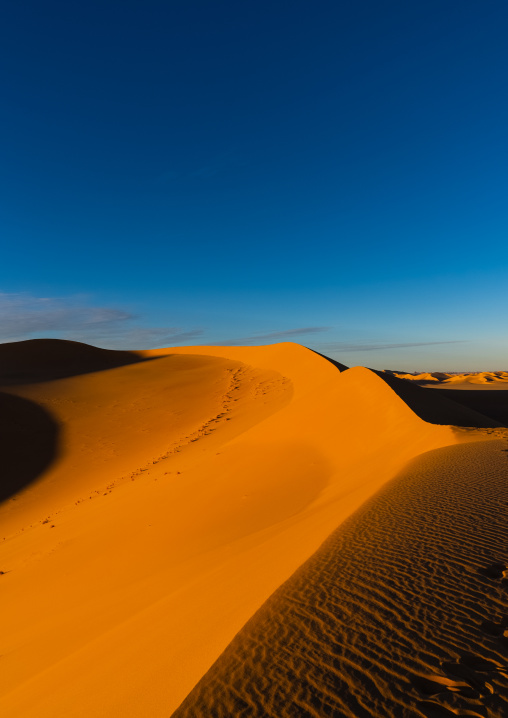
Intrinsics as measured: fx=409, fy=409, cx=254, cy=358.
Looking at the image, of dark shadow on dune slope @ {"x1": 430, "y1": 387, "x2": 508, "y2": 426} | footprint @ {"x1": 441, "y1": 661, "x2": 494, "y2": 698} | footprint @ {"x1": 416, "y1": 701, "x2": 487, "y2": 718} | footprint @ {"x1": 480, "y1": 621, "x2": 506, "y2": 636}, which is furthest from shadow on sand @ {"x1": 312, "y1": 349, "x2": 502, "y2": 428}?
footprint @ {"x1": 416, "y1": 701, "x2": 487, "y2": 718}

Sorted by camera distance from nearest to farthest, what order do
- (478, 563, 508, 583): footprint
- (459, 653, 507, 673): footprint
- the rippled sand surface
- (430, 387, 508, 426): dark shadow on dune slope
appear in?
the rippled sand surface
(459, 653, 507, 673): footprint
(478, 563, 508, 583): footprint
(430, 387, 508, 426): dark shadow on dune slope

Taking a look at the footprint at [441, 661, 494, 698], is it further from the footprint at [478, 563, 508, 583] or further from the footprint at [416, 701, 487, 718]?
the footprint at [478, 563, 508, 583]

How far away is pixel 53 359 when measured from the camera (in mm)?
36469

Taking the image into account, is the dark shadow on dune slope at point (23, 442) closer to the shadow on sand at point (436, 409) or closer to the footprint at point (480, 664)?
the shadow on sand at point (436, 409)

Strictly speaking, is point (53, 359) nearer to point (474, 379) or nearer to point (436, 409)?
point (436, 409)

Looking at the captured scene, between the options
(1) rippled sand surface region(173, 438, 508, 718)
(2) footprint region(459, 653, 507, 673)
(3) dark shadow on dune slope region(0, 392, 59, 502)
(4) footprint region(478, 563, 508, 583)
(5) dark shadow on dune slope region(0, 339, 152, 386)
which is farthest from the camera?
(5) dark shadow on dune slope region(0, 339, 152, 386)

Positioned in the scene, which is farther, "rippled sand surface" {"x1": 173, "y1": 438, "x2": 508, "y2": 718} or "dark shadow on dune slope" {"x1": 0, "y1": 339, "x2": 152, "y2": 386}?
"dark shadow on dune slope" {"x1": 0, "y1": 339, "x2": 152, "y2": 386}

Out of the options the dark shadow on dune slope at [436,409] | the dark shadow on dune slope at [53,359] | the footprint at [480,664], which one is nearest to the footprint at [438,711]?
the footprint at [480,664]

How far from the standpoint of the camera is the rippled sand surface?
1982 mm

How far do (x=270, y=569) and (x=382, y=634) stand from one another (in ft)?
6.17

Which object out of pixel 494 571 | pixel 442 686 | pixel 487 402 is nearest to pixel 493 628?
pixel 442 686

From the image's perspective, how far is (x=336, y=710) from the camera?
6.28 ft

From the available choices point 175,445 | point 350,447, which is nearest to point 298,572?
point 350,447

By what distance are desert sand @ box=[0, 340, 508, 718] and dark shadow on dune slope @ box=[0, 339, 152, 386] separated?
16019 millimetres
